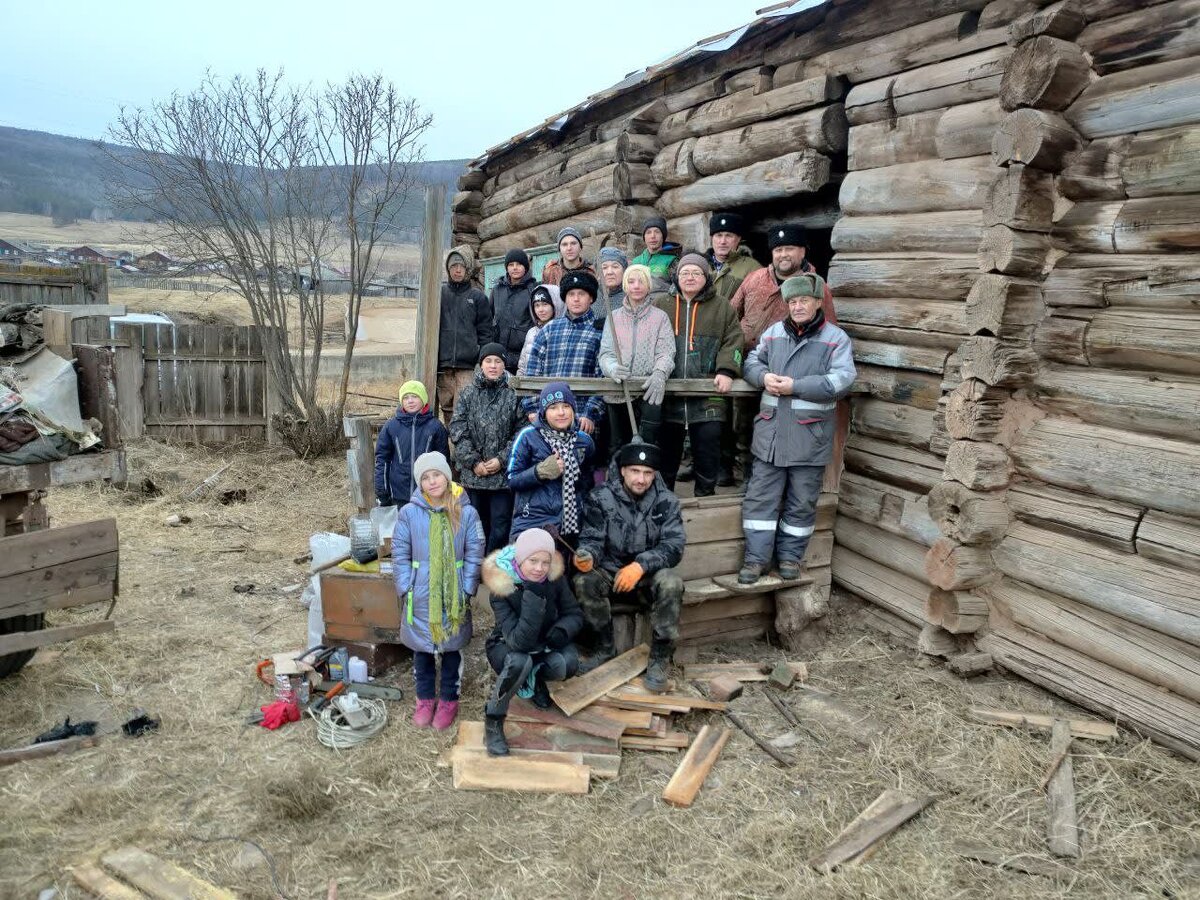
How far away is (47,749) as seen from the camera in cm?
434

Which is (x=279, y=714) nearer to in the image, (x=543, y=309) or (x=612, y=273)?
(x=543, y=309)

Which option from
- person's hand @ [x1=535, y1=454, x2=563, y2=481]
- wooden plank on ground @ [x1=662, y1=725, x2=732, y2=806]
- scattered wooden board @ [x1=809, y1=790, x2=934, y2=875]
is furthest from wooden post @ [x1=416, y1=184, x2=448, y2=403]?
scattered wooden board @ [x1=809, y1=790, x2=934, y2=875]

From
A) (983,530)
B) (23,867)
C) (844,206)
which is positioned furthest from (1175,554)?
(23,867)

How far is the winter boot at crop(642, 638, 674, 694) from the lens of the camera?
193 inches

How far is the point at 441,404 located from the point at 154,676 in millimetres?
3479

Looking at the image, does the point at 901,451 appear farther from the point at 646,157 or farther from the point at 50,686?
the point at 50,686

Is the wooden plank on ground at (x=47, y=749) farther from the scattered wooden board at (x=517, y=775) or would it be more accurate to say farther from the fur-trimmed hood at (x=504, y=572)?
the fur-trimmed hood at (x=504, y=572)

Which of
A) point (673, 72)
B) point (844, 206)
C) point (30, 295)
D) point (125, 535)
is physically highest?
point (673, 72)

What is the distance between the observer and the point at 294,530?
29.2 feet

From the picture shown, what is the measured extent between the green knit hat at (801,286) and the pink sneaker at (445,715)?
3.22 metres

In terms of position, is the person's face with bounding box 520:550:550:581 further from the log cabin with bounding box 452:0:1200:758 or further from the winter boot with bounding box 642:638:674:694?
the log cabin with bounding box 452:0:1200:758

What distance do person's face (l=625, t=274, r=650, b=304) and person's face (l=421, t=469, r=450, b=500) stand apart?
1875 mm

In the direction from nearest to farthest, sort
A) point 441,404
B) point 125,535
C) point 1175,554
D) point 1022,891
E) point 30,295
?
point 1022,891
point 1175,554
point 441,404
point 125,535
point 30,295

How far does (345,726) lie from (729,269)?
4072 millimetres
